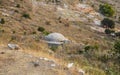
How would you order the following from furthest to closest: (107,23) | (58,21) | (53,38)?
(107,23) → (58,21) → (53,38)

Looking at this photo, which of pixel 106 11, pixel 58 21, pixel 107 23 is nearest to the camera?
pixel 58 21

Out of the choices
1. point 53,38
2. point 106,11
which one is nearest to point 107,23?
point 106,11

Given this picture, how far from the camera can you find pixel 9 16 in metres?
57.3

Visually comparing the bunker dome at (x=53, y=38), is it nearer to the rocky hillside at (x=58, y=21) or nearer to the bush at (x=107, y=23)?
the rocky hillside at (x=58, y=21)

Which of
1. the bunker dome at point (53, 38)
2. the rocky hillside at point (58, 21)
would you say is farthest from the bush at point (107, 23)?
the bunker dome at point (53, 38)

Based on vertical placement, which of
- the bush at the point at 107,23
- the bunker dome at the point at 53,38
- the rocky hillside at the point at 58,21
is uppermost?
the bunker dome at the point at 53,38

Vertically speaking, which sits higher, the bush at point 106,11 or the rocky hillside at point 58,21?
the rocky hillside at point 58,21

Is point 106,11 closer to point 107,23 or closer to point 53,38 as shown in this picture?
point 107,23

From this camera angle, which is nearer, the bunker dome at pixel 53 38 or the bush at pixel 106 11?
the bunker dome at pixel 53 38

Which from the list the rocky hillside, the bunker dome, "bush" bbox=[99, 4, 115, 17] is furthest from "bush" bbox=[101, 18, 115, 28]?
the bunker dome

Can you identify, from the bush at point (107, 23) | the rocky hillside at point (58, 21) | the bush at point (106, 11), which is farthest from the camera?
the bush at point (106, 11)

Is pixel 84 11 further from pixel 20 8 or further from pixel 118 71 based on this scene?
pixel 118 71

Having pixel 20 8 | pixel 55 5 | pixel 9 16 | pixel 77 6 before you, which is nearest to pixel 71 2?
pixel 77 6

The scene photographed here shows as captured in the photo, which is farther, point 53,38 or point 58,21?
point 58,21
